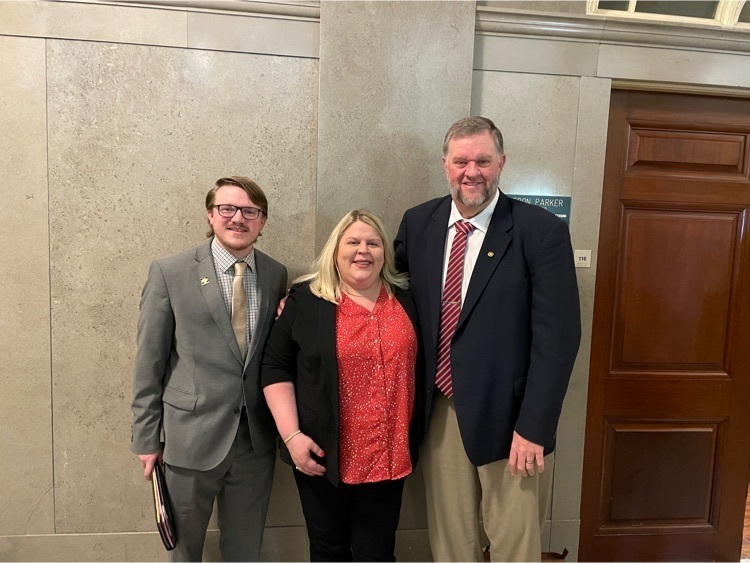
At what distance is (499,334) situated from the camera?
1.55m

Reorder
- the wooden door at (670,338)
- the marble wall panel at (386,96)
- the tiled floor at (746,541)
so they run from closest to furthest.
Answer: the marble wall panel at (386,96), the wooden door at (670,338), the tiled floor at (746,541)

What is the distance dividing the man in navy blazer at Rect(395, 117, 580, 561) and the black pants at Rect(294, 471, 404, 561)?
295 mm

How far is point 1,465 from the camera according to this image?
202 centimetres

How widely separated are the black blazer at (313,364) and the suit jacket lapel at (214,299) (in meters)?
0.13

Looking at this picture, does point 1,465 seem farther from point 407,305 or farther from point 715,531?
point 715,531

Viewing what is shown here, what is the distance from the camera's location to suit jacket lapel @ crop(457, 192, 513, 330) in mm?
1561

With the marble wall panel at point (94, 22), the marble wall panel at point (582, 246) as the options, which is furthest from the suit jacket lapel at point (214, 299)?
the marble wall panel at point (582, 246)

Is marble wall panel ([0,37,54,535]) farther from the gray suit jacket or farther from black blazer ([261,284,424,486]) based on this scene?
black blazer ([261,284,424,486])

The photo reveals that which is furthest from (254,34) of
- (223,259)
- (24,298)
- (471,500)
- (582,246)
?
(471,500)

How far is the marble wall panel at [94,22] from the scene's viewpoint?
1.84m

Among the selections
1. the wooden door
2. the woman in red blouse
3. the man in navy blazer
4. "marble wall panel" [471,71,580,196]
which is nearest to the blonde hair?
the woman in red blouse

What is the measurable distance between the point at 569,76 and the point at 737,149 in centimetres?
96

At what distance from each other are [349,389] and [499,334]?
1.75 ft

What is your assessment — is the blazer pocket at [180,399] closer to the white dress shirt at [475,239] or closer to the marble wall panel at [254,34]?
the white dress shirt at [475,239]
